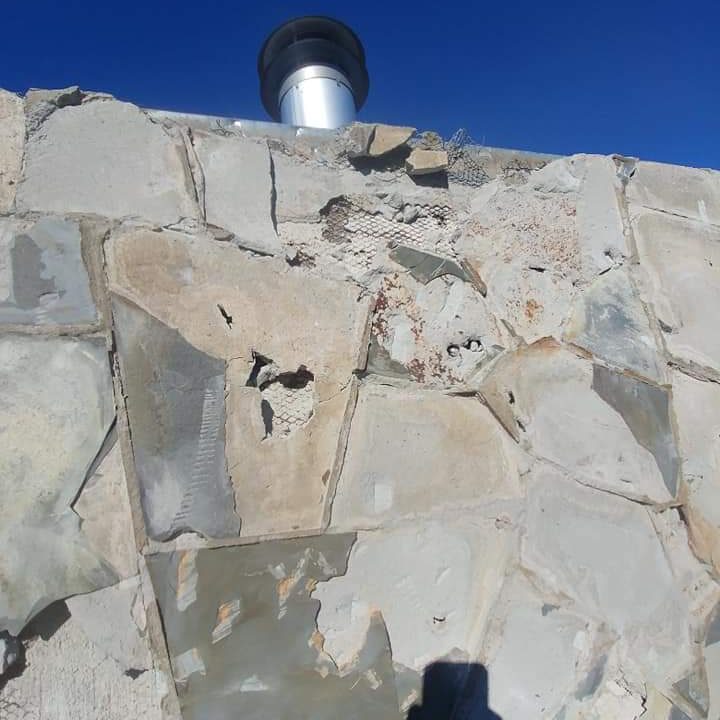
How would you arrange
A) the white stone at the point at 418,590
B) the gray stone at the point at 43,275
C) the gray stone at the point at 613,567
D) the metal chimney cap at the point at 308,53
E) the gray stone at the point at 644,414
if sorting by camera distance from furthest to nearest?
the metal chimney cap at the point at 308,53, the gray stone at the point at 644,414, the gray stone at the point at 613,567, the white stone at the point at 418,590, the gray stone at the point at 43,275

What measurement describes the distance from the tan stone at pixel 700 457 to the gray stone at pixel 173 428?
1075 mm

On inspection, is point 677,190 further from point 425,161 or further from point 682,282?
point 425,161

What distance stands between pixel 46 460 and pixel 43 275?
0.99 feet

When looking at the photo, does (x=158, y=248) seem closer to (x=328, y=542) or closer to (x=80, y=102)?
(x=80, y=102)

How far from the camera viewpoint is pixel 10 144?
1280mm

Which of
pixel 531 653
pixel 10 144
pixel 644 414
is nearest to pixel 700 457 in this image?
pixel 644 414

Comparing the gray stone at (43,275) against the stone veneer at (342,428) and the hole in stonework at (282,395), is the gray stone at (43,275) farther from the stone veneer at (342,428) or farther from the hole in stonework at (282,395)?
the hole in stonework at (282,395)

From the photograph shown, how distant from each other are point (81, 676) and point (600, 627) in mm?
1007

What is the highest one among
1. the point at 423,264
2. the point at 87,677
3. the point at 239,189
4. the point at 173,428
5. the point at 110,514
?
the point at 239,189

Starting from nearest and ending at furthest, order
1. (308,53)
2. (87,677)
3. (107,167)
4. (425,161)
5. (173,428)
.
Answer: (87,677) < (173,428) < (107,167) < (425,161) < (308,53)

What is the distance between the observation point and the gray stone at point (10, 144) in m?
1.24

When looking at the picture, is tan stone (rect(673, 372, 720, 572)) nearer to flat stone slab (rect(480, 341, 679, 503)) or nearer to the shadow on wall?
flat stone slab (rect(480, 341, 679, 503))

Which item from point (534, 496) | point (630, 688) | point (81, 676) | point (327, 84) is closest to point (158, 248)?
point (81, 676)

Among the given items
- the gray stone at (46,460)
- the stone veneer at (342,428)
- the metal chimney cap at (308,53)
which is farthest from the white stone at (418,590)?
the metal chimney cap at (308,53)
